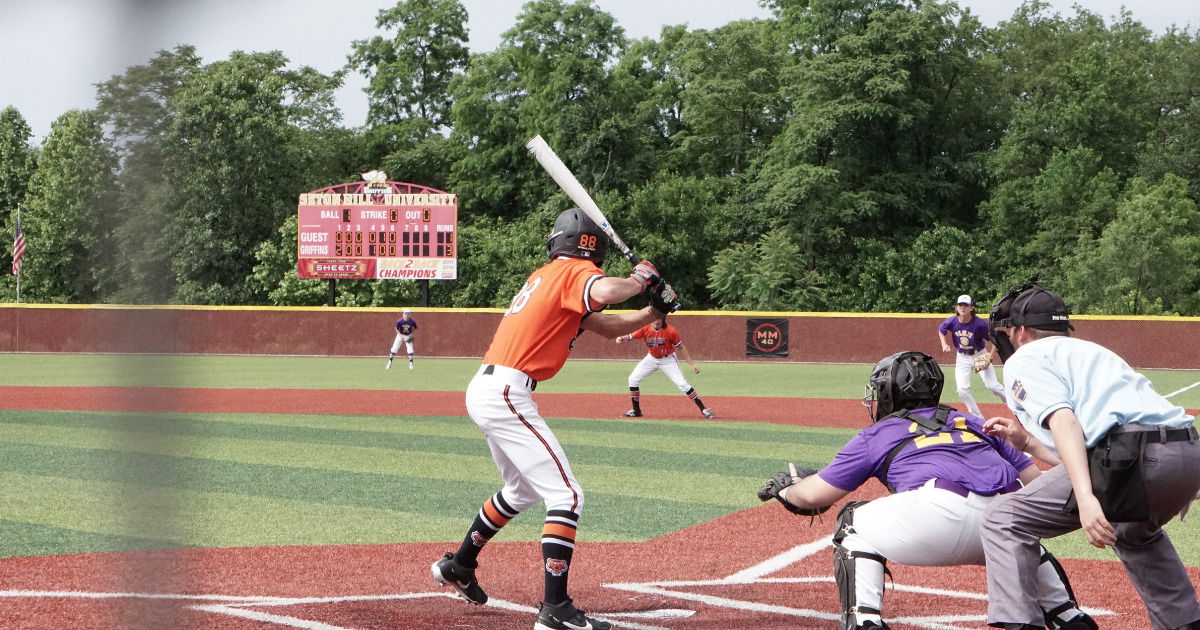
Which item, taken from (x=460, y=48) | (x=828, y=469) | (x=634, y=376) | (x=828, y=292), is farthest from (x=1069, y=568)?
(x=460, y=48)

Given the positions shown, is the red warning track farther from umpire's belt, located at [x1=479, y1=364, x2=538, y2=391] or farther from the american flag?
umpire's belt, located at [x1=479, y1=364, x2=538, y2=391]

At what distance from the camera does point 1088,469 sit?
4.26 metres

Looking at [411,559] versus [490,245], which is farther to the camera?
[490,245]

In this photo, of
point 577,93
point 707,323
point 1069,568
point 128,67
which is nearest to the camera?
point 128,67

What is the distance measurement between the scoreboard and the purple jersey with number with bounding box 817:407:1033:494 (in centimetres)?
3332

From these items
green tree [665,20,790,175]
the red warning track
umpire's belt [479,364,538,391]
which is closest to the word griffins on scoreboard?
the red warning track

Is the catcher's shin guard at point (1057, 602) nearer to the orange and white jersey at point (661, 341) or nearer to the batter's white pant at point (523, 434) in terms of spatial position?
the batter's white pant at point (523, 434)

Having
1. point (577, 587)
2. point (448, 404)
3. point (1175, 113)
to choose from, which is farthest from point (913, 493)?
point (1175, 113)

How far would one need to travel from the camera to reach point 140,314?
1312 mm

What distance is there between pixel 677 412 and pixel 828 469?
14142 millimetres

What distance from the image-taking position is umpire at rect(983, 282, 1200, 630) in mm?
4246

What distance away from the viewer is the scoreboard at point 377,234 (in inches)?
1487

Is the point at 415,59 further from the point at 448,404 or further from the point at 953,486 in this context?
the point at 953,486

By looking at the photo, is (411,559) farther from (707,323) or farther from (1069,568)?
(707,323)
